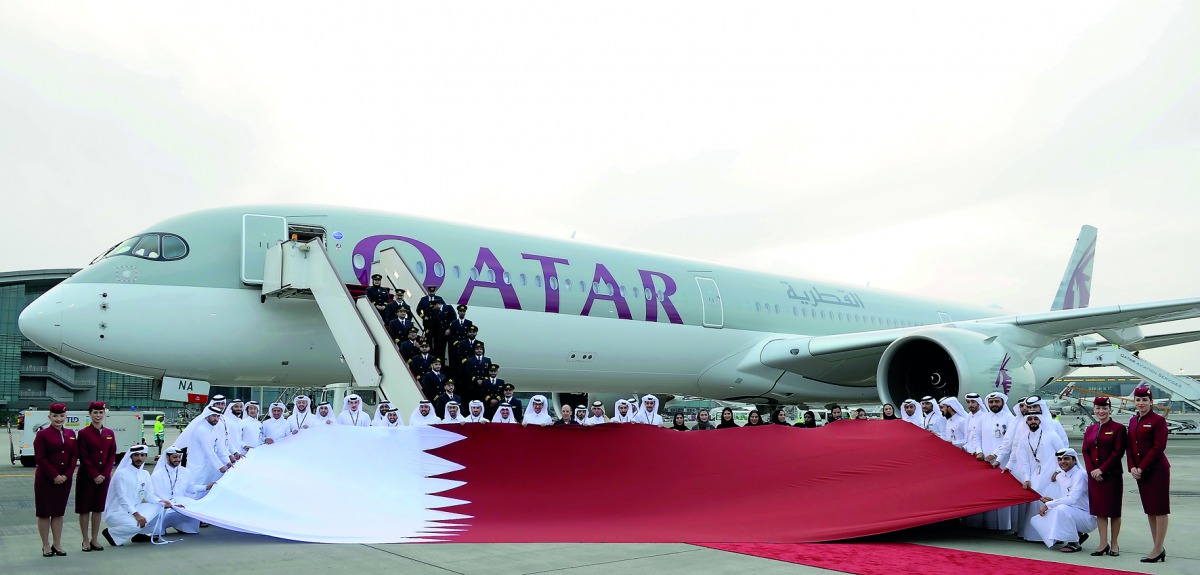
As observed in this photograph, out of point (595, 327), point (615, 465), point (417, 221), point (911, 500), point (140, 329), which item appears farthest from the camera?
point (595, 327)

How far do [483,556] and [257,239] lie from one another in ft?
21.8

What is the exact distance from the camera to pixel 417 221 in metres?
12.2

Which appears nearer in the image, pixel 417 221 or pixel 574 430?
pixel 574 430

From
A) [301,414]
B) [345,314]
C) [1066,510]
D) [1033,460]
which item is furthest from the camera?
[301,414]

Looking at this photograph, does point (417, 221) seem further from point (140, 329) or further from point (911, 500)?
point (911, 500)

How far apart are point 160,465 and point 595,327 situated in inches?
288

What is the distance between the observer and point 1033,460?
691cm

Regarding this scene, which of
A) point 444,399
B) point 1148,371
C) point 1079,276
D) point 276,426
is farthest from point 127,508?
point 1148,371

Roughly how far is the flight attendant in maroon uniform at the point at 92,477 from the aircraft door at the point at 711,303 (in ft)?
33.8

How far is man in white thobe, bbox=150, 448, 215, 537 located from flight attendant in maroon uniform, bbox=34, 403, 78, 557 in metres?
0.63

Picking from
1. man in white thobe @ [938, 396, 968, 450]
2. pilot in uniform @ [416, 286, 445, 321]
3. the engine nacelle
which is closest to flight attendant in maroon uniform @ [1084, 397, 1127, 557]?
man in white thobe @ [938, 396, 968, 450]

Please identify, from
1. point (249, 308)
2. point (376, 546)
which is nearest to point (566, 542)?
point (376, 546)

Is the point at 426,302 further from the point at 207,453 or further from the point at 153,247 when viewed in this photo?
the point at 153,247

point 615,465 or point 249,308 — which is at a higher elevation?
point 249,308
